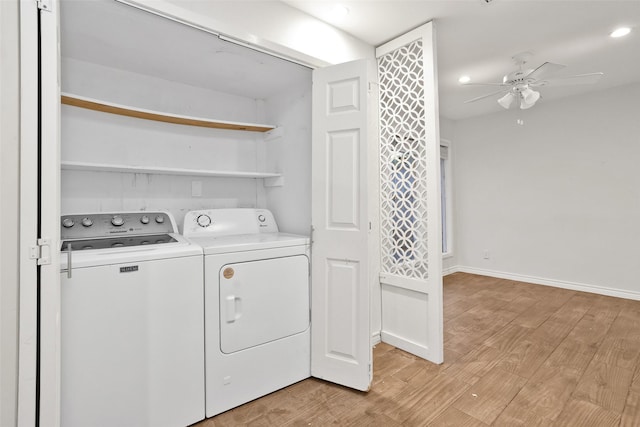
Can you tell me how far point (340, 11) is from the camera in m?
2.13

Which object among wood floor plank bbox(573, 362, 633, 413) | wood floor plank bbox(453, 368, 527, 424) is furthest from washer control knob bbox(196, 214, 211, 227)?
wood floor plank bbox(573, 362, 633, 413)

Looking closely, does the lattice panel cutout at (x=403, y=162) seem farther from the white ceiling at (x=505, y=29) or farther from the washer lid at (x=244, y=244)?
the washer lid at (x=244, y=244)

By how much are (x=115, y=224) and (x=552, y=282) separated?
5.28 m

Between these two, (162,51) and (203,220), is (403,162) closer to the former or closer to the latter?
(203,220)

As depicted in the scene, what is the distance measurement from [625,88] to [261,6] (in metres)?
4.52

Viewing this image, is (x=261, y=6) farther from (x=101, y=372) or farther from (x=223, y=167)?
(x=101, y=372)

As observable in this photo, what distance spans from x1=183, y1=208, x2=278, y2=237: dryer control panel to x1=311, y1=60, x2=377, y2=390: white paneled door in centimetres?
63

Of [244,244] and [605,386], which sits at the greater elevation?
[244,244]

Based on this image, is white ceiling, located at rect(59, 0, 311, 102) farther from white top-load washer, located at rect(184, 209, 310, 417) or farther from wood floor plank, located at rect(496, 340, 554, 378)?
wood floor plank, located at rect(496, 340, 554, 378)

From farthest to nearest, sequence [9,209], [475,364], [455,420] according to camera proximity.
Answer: [475,364] → [455,420] → [9,209]

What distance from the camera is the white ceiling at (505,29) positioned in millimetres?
2146

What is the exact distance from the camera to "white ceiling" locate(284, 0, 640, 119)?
7.04 feet

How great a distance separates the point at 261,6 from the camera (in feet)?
6.18

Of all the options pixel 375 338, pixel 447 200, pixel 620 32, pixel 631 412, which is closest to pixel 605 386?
pixel 631 412
